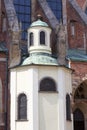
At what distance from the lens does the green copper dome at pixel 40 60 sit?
2335 centimetres

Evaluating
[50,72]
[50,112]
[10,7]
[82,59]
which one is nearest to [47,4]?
[10,7]

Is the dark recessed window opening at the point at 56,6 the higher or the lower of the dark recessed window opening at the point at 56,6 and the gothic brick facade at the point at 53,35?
the higher

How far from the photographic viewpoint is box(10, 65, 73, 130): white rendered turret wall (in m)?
22.5

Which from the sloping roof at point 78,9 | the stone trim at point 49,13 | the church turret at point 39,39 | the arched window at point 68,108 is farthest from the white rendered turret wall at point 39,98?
the sloping roof at point 78,9

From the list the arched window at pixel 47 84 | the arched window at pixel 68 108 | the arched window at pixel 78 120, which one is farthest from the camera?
the arched window at pixel 78 120

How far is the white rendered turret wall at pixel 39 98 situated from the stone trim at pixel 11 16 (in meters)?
3.57

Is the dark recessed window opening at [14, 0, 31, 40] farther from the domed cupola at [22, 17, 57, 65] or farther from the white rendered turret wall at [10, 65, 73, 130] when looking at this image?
the white rendered turret wall at [10, 65, 73, 130]

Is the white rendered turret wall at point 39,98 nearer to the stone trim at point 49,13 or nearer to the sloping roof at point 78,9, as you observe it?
the stone trim at point 49,13

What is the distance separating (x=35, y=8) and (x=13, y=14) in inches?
187

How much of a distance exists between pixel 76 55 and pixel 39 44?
5345 millimetres

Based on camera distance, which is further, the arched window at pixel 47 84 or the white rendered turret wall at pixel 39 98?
the arched window at pixel 47 84

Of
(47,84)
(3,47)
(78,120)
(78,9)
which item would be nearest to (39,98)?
(47,84)

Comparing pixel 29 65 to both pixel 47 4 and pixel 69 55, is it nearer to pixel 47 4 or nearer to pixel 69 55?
pixel 69 55

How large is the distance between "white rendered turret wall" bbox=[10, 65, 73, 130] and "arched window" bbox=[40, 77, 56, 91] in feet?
0.53
